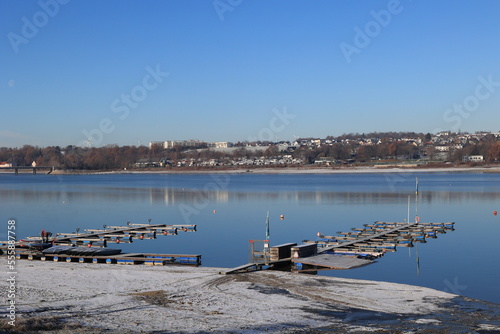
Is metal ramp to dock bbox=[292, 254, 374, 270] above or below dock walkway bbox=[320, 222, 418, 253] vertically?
above

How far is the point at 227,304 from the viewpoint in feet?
46.0

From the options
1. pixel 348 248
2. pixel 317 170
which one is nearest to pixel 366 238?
pixel 348 248


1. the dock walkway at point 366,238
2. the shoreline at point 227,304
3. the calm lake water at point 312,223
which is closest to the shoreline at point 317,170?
the calm lake water at point 312,223

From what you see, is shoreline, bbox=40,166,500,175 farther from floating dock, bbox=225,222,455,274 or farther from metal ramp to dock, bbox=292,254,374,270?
metal ramp to dock, bbox=292,254,374,270

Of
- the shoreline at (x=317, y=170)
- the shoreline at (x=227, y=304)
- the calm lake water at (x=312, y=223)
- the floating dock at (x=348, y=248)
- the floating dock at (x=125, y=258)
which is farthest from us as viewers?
the shoreline at (x=317, y=170)

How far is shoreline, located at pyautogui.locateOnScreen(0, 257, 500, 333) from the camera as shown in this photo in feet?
39.0

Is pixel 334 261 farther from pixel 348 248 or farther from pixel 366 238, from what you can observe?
pixel 366 238

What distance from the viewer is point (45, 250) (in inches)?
925

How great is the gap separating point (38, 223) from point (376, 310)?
32368mm

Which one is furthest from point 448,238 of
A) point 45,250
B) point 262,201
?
point 262,201

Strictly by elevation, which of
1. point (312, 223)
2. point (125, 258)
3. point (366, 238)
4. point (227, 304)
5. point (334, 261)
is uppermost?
point (227, 304)

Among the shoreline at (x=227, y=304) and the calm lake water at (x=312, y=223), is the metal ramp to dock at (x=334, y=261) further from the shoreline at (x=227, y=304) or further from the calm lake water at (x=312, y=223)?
the shoreline at (x=227, y=304)

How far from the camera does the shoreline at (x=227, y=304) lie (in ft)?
A: 39.0

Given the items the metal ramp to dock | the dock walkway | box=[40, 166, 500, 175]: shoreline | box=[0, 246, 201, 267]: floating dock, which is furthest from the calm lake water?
box=[40, 166, 500, 175]: shoreline
